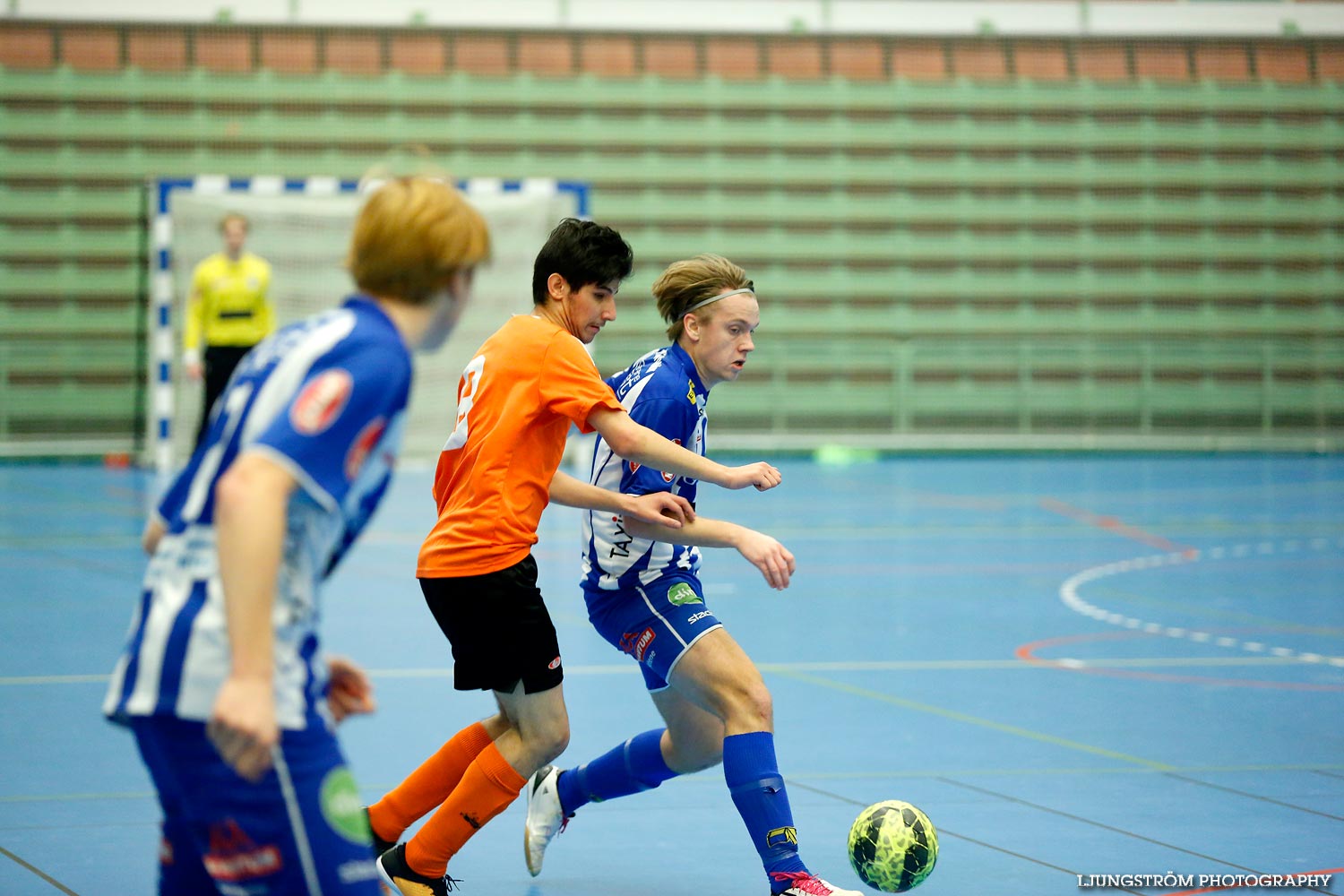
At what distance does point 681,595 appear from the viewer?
13.1 ft

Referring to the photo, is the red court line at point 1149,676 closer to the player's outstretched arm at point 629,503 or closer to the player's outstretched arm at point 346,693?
the player's outstretched arm at point 629,503

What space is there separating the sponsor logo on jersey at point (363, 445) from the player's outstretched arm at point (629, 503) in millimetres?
1394

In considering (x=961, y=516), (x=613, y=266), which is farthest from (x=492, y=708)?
(x=961, y=516)

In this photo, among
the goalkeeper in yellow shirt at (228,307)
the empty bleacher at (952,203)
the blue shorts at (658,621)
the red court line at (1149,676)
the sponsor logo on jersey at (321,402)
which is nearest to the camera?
the sponsor logo on jersey at (321,402)

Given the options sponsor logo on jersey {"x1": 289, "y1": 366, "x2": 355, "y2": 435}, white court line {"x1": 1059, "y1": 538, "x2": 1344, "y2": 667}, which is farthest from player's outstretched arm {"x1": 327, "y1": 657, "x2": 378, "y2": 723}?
white court line {"x1": 1059, "y1": 538, "x2": 1344, "y2": 667}

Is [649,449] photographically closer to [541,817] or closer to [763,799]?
[763,799]

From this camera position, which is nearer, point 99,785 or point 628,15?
point 99,785

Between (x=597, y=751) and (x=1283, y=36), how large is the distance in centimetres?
1981

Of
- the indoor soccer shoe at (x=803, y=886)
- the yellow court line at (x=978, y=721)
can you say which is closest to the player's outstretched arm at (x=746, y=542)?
the indoor soccer shoe at (x=803, y=886)

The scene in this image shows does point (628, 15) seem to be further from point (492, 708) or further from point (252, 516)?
point (252, 516)

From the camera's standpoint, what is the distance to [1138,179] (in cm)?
2175

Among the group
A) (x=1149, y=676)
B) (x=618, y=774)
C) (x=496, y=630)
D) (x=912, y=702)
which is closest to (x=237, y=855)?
(x=496, y=630)

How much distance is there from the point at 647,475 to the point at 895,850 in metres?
1.11

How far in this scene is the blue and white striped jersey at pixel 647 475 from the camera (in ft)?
13.1
